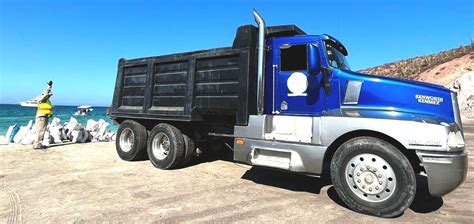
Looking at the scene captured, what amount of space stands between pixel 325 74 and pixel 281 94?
858mm

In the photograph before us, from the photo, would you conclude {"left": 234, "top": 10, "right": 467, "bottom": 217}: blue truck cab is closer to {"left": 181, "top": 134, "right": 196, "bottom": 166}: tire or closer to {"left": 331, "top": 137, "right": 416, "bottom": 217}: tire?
{"left": 331, "top": 137, "right": 416, "bottom": 217}: tire

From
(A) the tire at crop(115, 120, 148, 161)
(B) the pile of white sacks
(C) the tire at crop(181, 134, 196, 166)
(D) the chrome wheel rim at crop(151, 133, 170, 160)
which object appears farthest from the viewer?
(B) the pile of white sacks

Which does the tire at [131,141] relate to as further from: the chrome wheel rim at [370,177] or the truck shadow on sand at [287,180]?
the chrome wheel rim at [370,177]

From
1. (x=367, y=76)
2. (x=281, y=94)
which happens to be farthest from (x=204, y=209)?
(x=367, y=76)

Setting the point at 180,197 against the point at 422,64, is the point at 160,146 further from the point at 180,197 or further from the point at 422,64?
the point at 422,64

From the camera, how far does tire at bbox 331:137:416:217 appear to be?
402cm

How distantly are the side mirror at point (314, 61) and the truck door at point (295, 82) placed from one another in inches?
0.9

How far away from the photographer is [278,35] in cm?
578

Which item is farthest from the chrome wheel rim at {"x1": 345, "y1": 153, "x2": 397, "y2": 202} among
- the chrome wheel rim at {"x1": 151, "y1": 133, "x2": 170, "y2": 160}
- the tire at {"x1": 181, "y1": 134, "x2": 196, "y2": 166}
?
the chrome wheel rim at {"x1": 151, "y1": 133, "x2": 170, "y2": 160}

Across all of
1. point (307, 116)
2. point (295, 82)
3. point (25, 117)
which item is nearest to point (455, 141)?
point (307, 116)

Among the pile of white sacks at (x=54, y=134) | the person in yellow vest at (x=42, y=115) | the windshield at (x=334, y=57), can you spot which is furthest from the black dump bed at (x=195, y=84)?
the pile of white sacks at (x=54, y=134)

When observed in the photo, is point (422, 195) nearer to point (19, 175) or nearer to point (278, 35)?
point (278, 35)

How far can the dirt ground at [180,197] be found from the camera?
4055 mm

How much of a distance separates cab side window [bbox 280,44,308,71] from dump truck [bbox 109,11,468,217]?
0.02 meters
